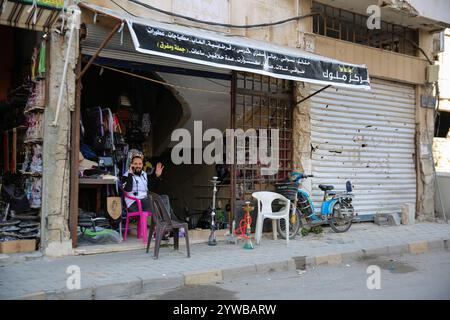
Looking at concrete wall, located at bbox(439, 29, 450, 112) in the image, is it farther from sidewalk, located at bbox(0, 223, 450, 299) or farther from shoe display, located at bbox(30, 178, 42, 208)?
shoe display, located at bbox(30, 178, 42, 208)

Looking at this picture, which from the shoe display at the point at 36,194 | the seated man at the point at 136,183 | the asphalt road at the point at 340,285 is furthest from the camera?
the seated man at the point at 136,183

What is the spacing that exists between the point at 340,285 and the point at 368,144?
655cm

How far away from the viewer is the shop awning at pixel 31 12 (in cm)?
623

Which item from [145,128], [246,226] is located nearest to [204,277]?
[246,226]

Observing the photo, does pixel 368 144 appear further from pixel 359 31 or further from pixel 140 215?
pixel 140 215

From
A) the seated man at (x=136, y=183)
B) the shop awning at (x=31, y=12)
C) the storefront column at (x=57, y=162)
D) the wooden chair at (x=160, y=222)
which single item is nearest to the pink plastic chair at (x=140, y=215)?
the seated man at (x=136, y=183)

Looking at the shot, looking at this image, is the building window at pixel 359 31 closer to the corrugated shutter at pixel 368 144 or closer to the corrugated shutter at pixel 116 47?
the corrugated shutter at pixel 368 144

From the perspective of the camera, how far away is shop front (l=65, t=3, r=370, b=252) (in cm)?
748

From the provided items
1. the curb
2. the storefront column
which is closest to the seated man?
the storefront column

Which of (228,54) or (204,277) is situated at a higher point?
(228,54)

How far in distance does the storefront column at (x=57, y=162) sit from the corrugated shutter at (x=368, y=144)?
570 centimetres

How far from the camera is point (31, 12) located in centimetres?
656
